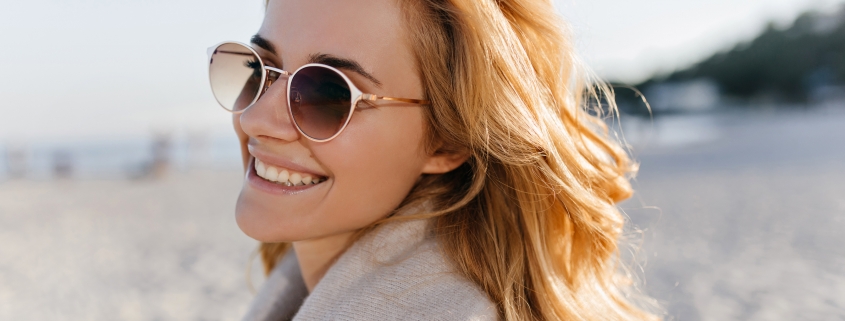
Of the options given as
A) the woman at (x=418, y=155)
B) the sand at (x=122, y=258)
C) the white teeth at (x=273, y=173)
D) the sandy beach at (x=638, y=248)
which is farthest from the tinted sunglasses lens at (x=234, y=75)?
the sand at (x=122, y=258)

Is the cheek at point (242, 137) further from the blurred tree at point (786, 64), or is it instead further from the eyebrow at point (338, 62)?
the blurred tree at point (786, 64)

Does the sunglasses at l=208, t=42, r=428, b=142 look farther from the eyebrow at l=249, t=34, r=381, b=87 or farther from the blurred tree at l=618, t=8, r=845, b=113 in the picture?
the blurred tree at l=618, t=8, r=845, b=113

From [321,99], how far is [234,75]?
0.46 metres

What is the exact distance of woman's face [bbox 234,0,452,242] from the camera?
1.70 meters

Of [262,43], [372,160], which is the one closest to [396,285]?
[372,160]

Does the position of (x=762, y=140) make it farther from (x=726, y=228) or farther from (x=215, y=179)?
(x=215, y=179)

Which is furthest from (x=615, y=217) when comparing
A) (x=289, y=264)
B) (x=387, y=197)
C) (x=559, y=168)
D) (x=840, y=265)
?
(x=840, y=265)

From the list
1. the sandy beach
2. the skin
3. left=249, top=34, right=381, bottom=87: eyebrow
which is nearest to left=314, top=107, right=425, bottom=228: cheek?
the skin

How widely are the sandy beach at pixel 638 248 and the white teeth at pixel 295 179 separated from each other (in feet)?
4.10

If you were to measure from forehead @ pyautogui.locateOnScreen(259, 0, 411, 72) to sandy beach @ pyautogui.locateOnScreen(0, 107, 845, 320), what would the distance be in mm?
1134

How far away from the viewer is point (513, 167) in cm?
183

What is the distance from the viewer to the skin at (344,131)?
1698 millimetres

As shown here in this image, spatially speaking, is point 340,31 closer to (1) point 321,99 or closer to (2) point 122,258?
(1) point 321,99

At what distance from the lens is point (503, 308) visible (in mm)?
1661
